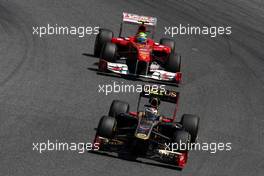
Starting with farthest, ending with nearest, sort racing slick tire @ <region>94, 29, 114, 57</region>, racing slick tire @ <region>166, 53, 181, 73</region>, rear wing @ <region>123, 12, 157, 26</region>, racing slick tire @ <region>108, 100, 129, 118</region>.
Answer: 1. racing slick tire @ <region>94, 29, 114, 57</region>
2. rear wing @ <region>123, 12, 157, 26</region>
3. racing slick tire @ <region>166, 53, 181, 73</region>
4. racing slick tire @ <region>108, 100, 129, 118</region>

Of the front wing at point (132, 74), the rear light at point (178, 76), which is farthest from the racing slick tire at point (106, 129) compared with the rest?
the rear light at point (178, 76)

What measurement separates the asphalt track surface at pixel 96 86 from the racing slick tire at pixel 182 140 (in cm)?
47

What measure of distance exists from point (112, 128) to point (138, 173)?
1.41m

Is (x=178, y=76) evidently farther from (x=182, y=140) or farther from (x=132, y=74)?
(x=182, y=140)

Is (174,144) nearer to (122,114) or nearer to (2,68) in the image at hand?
(122,114)

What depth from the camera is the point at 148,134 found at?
61.7 feet

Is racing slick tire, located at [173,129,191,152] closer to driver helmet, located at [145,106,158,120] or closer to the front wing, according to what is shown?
driver helmet, located at [145,106,158,120]

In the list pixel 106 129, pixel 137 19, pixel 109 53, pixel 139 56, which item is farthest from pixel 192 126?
pixel 137 19

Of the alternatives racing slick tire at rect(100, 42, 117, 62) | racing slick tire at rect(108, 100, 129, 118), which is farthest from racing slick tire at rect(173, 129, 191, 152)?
racing slick tire at rect(100, 42, 117, 62)

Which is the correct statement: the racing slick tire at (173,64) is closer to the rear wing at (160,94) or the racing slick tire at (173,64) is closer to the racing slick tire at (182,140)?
the rear wing at (160,94)

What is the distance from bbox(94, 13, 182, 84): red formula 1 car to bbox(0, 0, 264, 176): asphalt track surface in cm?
48

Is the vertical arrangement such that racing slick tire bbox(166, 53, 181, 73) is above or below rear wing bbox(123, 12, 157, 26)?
below

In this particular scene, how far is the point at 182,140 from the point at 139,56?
7.65 meters

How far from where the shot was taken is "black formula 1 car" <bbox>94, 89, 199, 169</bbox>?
1889 centimetres
